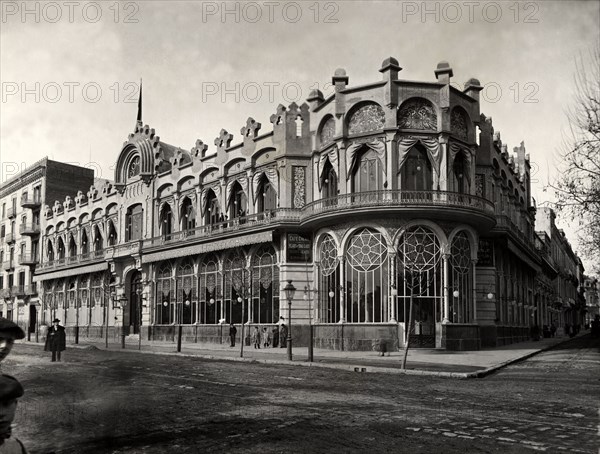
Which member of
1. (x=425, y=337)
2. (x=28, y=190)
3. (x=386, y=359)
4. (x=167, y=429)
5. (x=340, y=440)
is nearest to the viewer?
(x=340, y=440)

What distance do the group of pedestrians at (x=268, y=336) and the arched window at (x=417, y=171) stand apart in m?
9.60

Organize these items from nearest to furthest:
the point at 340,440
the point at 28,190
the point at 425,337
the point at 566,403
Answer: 1. the point at 340,440
2. the point at 566,403
3. the point at 425,337
4. the point at 28,190

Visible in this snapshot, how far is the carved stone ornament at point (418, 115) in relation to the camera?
31062 mm

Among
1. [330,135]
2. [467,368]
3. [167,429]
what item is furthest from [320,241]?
[167,429]

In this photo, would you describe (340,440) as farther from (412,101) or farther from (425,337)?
(412,101)

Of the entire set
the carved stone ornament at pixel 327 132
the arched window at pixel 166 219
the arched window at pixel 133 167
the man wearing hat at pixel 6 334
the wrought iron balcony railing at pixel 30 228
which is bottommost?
the man wearing hat at pixel 6 334

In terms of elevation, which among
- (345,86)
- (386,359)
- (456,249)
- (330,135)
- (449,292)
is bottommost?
(386,359)

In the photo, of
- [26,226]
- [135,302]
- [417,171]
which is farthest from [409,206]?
[26,226]

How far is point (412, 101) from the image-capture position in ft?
102

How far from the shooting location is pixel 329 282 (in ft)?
108

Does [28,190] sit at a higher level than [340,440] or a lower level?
higher

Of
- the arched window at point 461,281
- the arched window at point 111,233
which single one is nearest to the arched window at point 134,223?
the arched window at point 111,233

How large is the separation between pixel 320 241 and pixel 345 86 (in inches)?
310

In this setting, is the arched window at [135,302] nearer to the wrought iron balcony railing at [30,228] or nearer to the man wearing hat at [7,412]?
the wrought iron balcony railing at [30,228]
